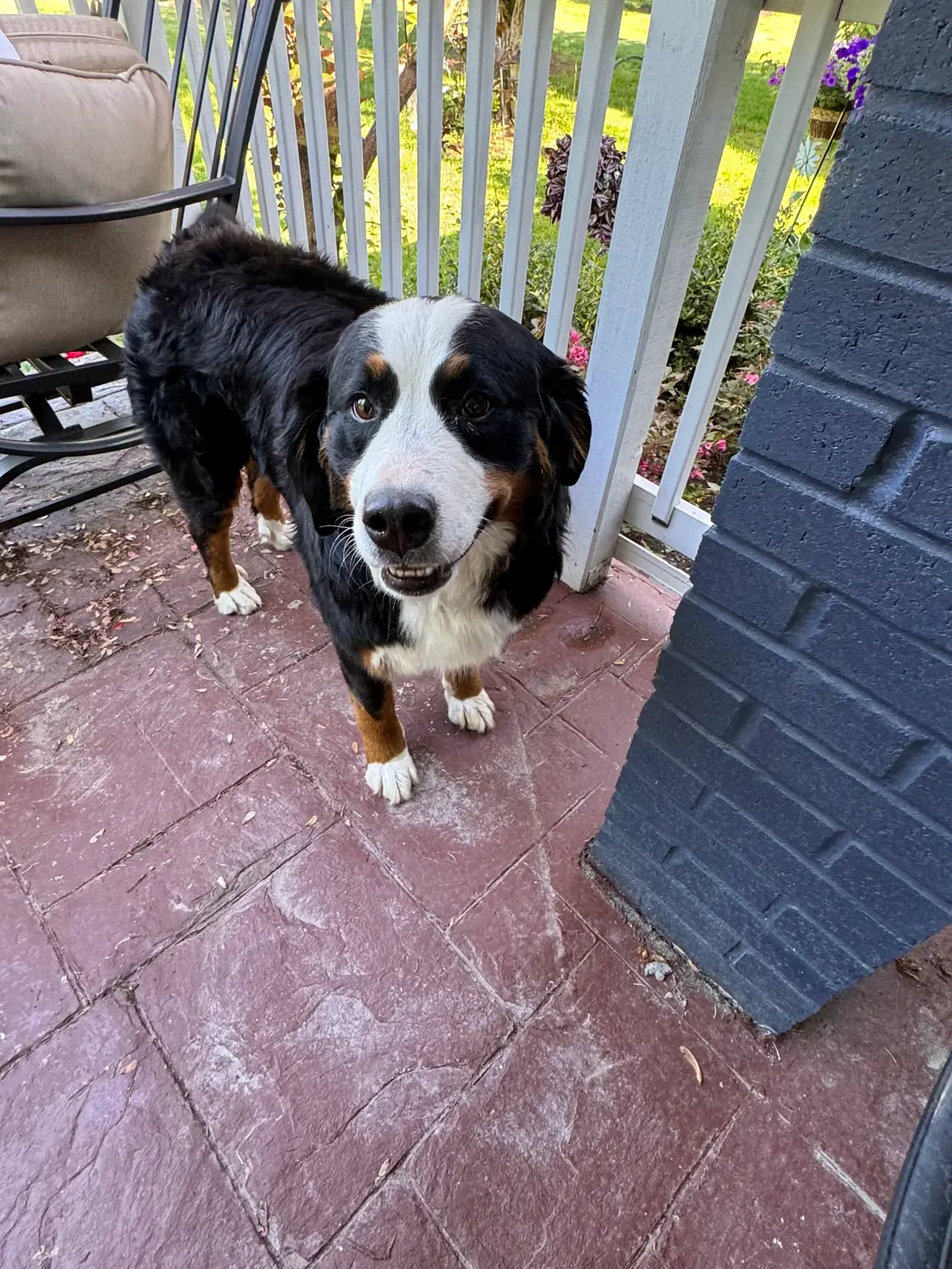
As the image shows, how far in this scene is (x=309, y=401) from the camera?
57.2 inches

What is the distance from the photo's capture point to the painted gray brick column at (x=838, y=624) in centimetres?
68

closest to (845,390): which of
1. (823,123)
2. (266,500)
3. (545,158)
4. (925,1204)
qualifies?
(925,1204)

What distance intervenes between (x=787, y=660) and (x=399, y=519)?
64cm

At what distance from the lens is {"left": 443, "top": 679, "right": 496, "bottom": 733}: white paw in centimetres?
201

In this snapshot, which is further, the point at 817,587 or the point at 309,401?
the point at 309,401

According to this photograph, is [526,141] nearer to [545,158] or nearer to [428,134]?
[428,134]

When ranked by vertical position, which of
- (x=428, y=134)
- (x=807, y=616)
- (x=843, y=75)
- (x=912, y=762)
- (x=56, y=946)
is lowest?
(x=56, y=946)

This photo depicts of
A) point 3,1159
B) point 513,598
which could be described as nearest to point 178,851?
point 3,1159

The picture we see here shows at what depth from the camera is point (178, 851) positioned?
5.64 ft

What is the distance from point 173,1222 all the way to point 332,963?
0.49 m

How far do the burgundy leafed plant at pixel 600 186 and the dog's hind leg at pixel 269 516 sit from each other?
130 centimetres

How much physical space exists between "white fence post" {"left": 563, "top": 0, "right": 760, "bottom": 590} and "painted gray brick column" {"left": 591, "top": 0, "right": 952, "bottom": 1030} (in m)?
1.04

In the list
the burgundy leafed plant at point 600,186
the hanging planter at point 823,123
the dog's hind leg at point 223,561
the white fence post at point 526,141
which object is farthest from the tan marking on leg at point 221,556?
the hanging planter at point 823,123

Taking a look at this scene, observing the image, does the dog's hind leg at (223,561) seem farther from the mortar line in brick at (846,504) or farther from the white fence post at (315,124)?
the mortar line in brick at (846,504)
